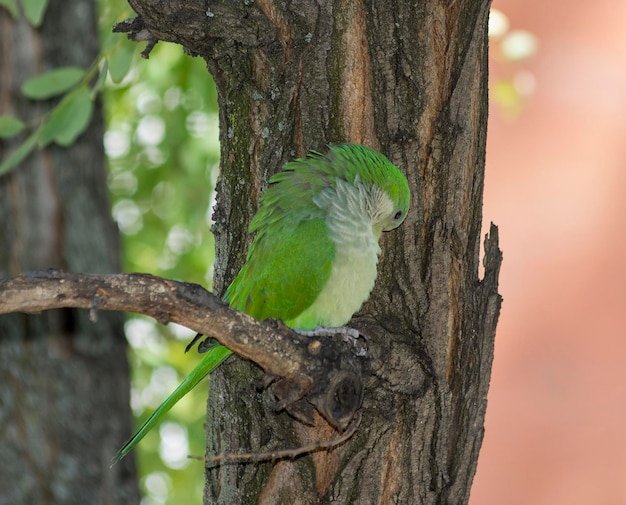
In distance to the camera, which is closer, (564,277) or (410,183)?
(410,183)

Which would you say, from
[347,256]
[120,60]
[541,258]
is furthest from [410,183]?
[541,258]

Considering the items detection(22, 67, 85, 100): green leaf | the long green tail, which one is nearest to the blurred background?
detection(22, 67, 85, 100): green leaf

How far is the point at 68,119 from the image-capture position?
10.8 feet

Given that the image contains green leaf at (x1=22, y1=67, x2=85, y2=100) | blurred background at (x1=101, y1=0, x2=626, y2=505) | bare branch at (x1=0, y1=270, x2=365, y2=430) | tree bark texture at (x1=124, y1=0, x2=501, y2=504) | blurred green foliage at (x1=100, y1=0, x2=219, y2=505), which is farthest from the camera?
blurred background at (x1=101, y1=0, x2=626, y2=505)

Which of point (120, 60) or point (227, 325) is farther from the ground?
point (120, 60)

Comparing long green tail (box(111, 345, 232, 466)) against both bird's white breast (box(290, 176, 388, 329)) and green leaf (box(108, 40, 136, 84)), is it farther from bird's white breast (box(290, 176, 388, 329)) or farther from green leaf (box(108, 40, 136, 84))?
green leaf (box(108, 40, 136, 84))

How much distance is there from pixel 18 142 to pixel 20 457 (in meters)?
1.70

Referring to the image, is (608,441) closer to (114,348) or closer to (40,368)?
(114,348)

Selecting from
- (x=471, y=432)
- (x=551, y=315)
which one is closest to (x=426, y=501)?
(x=471, y=432)

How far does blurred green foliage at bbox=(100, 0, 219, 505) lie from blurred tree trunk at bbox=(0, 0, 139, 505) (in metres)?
1.18

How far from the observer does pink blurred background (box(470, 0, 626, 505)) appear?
656cm

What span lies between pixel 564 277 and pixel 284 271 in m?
4.54

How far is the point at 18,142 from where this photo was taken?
4.48m

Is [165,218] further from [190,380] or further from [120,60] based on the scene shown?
[190,380]
